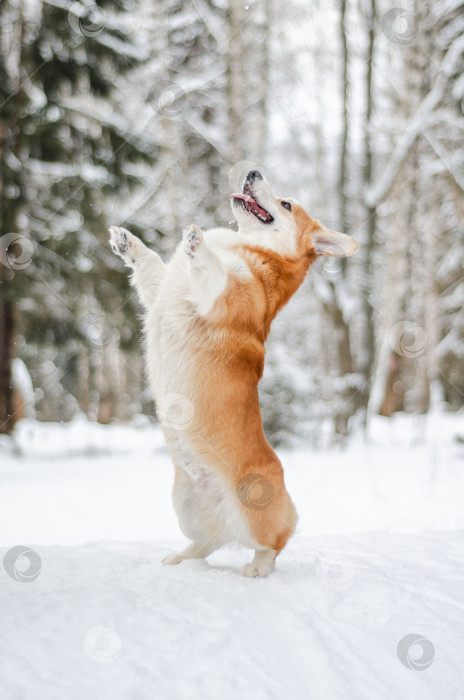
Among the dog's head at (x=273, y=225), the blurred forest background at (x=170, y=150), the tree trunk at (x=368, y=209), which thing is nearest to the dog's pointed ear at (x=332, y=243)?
the dog's head at (x=273, y=225)

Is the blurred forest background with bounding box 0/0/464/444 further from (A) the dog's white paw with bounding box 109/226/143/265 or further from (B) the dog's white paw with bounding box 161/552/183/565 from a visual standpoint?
(B) the dog's white paw with bounding box 161/552/183/565

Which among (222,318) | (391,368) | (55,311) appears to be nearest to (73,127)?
(55,311)

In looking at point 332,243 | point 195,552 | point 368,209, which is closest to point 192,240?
point 332,243

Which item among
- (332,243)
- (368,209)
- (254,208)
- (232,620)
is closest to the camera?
(232,620)

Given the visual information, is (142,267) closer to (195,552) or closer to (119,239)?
(119,239)

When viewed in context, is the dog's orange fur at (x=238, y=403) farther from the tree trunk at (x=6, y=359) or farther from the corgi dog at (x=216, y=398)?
the tree trunk at (x=6, y=359)

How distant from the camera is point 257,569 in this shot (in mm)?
2406

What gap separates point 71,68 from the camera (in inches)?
288

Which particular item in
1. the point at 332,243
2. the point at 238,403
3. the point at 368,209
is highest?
the point at 368,209

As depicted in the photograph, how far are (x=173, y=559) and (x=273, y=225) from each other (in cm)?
185

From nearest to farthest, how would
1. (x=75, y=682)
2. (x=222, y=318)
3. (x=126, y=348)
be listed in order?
(x=75, y=682) < (x=222, y=318) < (x=126, y=348)

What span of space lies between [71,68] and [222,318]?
6478 mm

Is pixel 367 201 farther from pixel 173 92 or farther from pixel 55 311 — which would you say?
pixel 55 311

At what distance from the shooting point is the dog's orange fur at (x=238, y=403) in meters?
2.41
